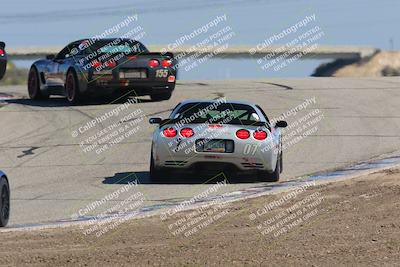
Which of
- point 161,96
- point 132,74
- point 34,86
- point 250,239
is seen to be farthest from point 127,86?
point 250,239

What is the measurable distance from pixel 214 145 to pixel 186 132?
405 millimetres

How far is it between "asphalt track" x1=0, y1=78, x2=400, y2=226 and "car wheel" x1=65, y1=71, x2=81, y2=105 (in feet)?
0.71

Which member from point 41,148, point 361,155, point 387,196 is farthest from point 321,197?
point 41,148

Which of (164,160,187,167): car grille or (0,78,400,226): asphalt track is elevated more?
(164,160,187,167): car grille

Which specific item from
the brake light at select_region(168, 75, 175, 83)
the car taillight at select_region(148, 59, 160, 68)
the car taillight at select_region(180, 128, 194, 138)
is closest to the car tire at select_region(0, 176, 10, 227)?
the car taillight at select_region(180, 128, 194, 138)

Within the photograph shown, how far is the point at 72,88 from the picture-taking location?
2370cm

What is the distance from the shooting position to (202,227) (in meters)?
9.65

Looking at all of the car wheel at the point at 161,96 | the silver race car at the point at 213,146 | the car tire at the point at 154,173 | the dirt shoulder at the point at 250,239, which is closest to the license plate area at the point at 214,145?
the silver race car at the point at 213,146

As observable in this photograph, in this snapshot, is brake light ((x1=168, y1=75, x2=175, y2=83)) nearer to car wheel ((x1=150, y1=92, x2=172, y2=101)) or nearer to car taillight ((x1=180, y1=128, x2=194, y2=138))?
car wheel ((x1=150, y1=92, x2=172, y2=101))

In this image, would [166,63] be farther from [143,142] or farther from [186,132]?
[186,132]

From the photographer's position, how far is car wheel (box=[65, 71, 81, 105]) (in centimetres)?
2336

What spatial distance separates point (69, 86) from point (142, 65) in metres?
1.88

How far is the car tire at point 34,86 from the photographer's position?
2519 cm

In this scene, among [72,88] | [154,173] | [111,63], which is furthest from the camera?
[72,88]
